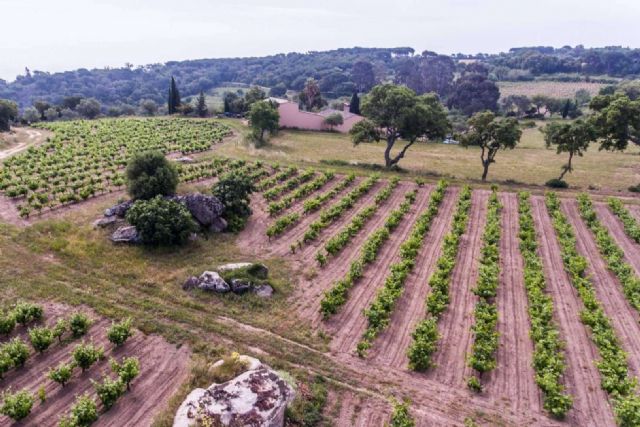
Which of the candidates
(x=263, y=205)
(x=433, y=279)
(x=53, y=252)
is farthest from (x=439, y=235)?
(x=53, y=252)

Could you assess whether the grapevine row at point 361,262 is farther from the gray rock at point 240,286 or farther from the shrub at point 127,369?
the shrub at point 127,369

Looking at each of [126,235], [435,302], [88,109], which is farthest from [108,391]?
[88,109]

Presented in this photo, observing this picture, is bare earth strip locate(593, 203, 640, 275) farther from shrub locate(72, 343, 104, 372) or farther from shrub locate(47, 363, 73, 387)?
shrub locate(47, 363, 73, 387)

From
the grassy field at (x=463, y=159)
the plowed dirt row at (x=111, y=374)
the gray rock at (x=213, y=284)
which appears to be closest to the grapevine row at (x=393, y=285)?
the gray rock at (x=213, y=284)

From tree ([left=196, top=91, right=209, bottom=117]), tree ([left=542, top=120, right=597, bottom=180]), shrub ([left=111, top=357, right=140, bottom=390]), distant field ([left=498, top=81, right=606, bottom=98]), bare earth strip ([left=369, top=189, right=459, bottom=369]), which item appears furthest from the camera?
distant field ([left=498, top=81, right=606, bottom=98])

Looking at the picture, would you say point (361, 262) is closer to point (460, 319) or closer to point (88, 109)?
point (460, 319)

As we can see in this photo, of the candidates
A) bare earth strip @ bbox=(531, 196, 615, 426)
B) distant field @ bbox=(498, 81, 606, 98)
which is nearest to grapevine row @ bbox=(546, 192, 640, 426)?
bare earth strip @ bbox=(531, 196, 615, 426)
